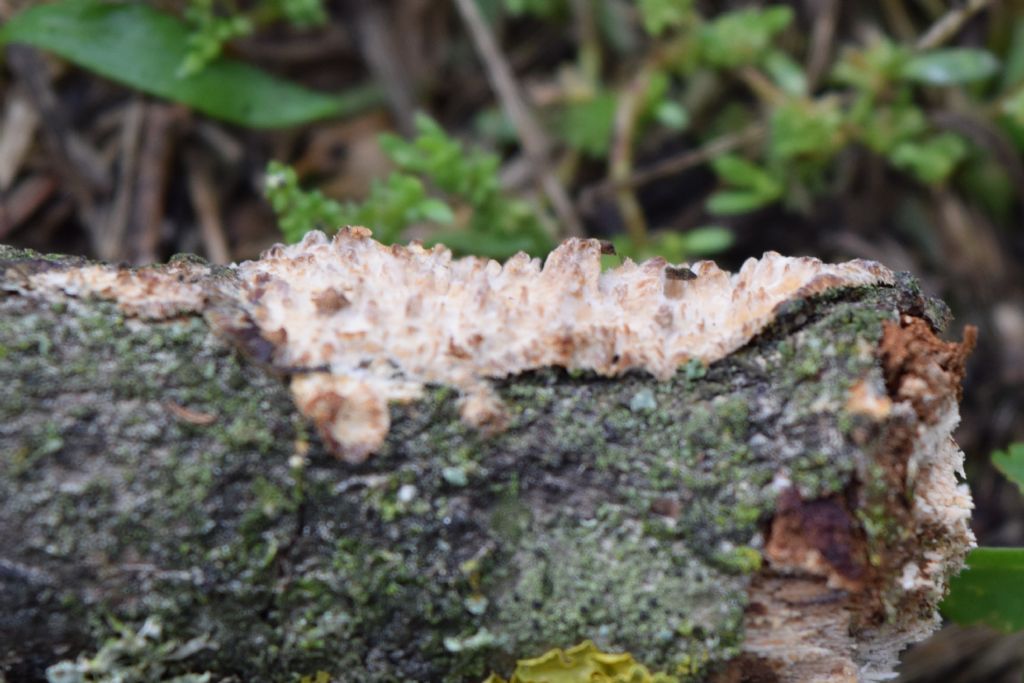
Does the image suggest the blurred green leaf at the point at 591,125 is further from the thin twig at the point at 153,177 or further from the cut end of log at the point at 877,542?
the cut end of log at the point at 877,542

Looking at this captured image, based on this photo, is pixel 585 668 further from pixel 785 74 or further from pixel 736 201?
pixel 785 74

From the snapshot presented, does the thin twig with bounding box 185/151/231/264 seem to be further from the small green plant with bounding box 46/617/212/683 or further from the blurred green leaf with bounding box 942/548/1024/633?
the blurred green leaf with bounding box 942/548/1024/633

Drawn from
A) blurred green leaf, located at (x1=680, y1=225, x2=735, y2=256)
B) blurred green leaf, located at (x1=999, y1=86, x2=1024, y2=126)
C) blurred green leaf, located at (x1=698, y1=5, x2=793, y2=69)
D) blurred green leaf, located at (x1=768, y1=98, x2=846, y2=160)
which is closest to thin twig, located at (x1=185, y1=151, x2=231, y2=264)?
blurred green leaf, located at (x1=680, y1=225, x2=735, y2=256)

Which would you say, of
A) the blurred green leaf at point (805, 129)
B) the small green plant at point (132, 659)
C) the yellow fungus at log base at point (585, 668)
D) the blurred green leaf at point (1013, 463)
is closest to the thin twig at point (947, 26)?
the blurred green leaf at point (805, 129)

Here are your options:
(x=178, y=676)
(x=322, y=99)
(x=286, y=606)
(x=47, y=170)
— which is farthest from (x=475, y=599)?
(x=47, y=170)

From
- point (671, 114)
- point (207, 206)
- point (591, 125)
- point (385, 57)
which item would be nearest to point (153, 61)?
point (207, 206)
